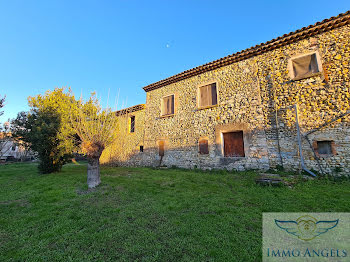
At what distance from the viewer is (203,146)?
347 inches

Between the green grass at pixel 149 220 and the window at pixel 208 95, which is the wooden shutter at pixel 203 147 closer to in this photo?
the window at pixel 208 95

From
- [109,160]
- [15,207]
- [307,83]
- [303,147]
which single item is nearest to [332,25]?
[307,83]

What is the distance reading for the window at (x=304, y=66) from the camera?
6.45 m

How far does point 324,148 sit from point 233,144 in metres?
3.58

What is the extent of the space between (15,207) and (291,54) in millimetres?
11800

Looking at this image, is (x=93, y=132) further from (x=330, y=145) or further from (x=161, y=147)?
(x=330, y=145)

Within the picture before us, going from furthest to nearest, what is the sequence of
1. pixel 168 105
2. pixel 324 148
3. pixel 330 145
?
1. pixel 168 105
2. pixel 324 148
3. pixel 330 145

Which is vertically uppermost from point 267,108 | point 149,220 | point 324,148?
point 267,108

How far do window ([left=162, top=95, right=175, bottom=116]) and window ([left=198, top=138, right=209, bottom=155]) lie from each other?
3191 millimetres

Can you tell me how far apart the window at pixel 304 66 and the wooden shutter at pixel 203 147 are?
5360 millimetres

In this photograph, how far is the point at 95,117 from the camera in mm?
5852

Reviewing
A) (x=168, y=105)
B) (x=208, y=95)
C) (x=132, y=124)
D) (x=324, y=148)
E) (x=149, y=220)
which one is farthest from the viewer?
(x=132, y=124)

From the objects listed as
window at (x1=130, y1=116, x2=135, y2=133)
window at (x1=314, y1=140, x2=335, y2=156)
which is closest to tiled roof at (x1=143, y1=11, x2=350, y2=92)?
window at (x1=314, y1=140, x2=335, y2=156)
